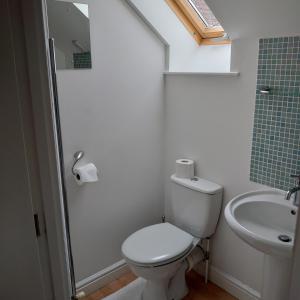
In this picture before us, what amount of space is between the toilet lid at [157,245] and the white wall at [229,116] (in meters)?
0.35

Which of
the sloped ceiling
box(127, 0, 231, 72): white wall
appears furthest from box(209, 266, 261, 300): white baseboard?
the sloped ceiling

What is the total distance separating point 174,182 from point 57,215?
4.64ft

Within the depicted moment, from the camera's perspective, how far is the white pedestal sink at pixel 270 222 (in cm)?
165

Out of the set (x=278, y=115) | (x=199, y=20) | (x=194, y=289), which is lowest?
(x=194, y=289)

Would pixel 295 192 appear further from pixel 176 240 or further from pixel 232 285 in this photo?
pixel 232 285

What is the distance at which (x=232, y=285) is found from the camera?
221 cm

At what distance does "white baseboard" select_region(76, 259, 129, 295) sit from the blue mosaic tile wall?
1.25 metres

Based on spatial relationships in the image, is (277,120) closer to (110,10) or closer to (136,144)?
(136,144)

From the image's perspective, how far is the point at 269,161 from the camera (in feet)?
6.12

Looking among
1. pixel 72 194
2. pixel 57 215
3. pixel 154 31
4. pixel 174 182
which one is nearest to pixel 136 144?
pixel 174 182

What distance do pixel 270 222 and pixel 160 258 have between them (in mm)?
662

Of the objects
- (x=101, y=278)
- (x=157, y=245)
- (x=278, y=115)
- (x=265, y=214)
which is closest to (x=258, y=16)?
(x=278, y=115)

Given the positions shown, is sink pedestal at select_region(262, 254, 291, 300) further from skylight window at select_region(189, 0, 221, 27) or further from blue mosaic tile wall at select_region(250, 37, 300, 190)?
skylight window at select_region(189, 0, 221, 27)

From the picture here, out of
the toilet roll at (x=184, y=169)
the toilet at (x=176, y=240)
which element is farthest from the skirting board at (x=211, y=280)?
the toilet roll at (x=184, y=169)
